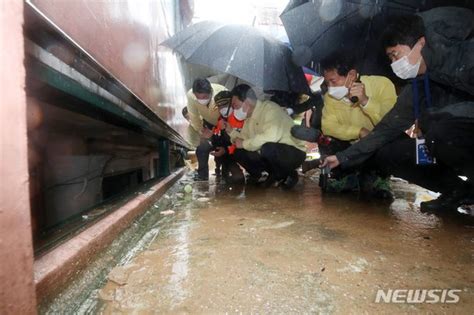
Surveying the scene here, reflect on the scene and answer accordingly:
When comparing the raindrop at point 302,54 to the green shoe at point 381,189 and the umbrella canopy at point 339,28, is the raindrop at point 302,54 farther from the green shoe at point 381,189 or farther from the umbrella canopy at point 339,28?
the green shoe at point 381,189

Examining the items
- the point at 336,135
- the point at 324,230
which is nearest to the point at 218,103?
the point at 336,135

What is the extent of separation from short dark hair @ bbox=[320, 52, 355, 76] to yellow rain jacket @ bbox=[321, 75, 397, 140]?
18 cm

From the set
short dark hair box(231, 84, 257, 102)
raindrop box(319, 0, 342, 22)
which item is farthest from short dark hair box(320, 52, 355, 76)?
short dark hair box(231, 84, 257, 102)

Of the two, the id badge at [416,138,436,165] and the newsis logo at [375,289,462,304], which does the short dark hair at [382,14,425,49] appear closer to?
the id badge at [416,138,436,165]

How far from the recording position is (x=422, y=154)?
206cm

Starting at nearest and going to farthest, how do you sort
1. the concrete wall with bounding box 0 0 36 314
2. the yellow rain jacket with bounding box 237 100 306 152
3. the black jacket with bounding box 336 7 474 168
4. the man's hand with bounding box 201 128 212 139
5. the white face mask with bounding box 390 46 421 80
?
1. the concrete wall with bounding box 0 0 36 314
2. the black jacket with bounding box 336 7 474 168
3. the white face mask with bounding box 390 46 421 80
4. the yellow rain jacket with bounding box 237 100 306 152
5. the man's hand with bounding box 201 128 212 139

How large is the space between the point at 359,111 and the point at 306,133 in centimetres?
53

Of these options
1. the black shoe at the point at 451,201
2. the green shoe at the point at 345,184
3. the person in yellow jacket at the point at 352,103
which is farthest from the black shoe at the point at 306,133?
the black shoe at the point at 451,201

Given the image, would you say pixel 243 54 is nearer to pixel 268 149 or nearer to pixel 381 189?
pixel 268 149

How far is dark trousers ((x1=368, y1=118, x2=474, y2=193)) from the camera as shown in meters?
1.83

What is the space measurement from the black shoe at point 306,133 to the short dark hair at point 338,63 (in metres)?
0.63

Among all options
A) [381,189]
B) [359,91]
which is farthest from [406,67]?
[381,189]

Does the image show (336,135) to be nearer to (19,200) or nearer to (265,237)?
(265,237)

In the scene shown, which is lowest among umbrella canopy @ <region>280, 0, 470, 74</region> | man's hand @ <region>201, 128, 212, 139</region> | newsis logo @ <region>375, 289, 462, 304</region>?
newsis logo @ <region>375, 289, 462, 304</region>
